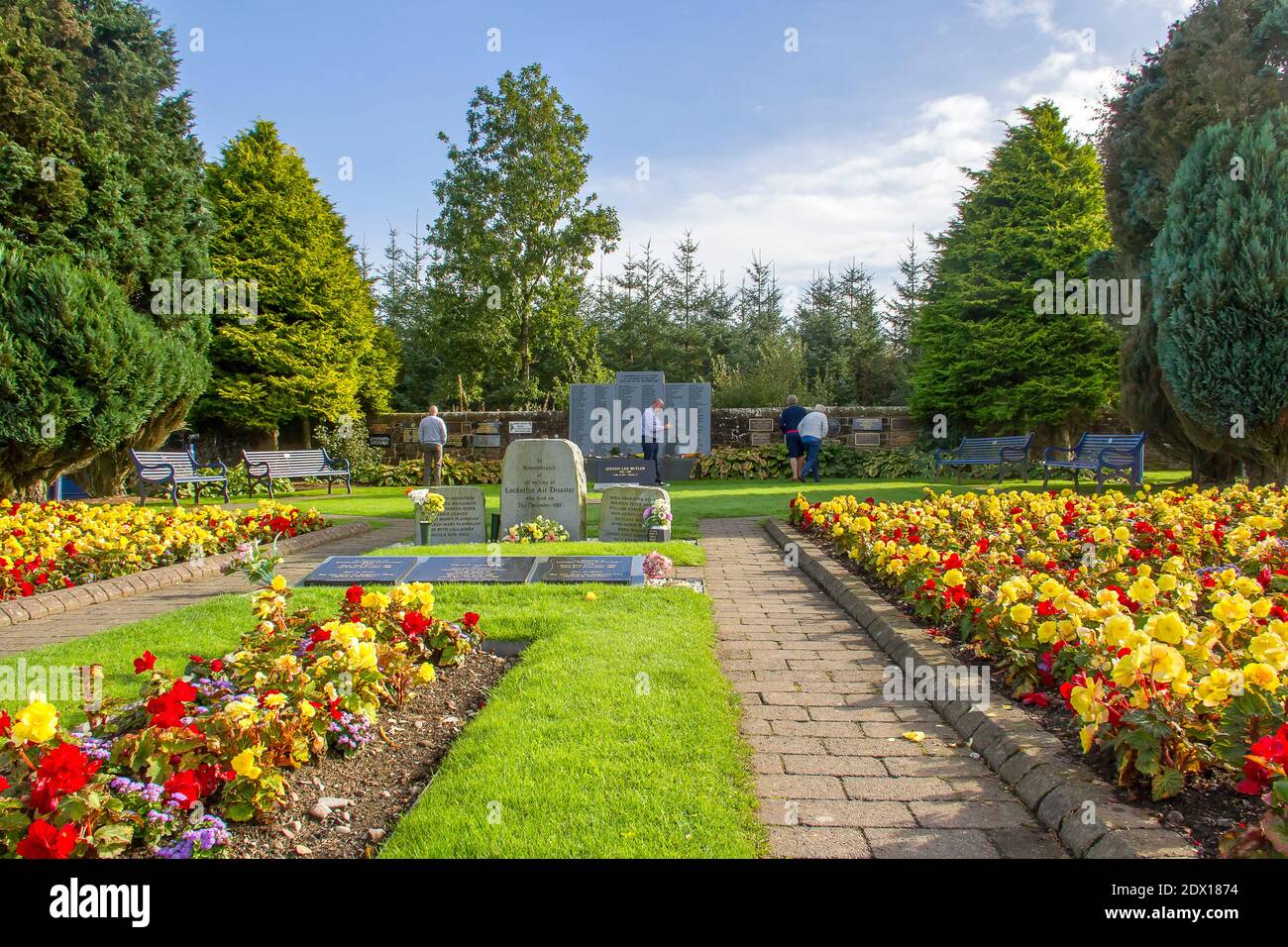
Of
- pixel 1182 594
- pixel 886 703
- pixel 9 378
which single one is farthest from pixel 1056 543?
pixel 9 378

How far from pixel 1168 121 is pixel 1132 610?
11.5 metres

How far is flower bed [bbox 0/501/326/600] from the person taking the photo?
6465mm

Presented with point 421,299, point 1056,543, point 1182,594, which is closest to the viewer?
point 1182,594

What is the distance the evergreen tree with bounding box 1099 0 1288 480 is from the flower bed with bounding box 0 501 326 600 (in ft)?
41.0

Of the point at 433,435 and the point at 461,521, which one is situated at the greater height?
the point at 433,435

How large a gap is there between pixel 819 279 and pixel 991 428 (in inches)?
815

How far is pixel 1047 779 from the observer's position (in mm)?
2727

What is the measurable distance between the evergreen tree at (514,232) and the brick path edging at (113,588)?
560 inches

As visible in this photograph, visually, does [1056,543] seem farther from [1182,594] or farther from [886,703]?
[886,703]

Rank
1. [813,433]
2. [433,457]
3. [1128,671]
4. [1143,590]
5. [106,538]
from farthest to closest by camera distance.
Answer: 1. [813,433]
2. [433,457]
3. [106,538]
4. [1143,590]
5. [1128,671]

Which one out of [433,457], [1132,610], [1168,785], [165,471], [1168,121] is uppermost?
[1168,121]

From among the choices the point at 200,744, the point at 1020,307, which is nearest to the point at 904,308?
the point at 1020,307

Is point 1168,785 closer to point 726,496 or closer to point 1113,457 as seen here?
point 1113,457
